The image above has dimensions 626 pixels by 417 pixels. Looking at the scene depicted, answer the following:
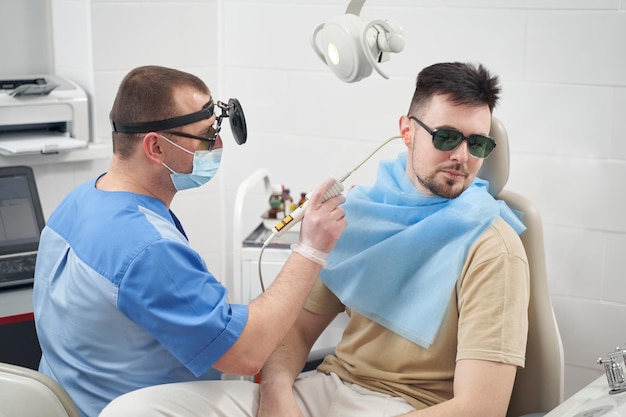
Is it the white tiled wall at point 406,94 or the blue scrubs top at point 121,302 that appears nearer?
the blue scrubs top at point 121,302

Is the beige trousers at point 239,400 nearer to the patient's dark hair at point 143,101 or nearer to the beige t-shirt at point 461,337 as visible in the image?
the beige t-shirt at point 461,337

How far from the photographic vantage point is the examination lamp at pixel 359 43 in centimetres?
193

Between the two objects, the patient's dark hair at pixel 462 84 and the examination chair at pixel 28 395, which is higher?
the patient's dark hair at pixel 462 84

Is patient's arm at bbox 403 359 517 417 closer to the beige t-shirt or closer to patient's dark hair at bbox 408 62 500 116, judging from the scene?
the beige t-shirt

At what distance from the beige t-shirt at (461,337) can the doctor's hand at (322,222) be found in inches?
8.8

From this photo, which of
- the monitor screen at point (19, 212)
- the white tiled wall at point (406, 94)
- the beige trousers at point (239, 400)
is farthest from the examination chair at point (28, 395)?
the white tiled wall at point (406, 94)

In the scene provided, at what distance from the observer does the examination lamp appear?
193cm

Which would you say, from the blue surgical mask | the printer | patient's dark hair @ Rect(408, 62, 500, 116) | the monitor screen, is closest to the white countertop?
patient's dark hair @ Rect(408, 62, 500, 116)

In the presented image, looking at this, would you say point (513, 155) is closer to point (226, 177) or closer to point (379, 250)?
point (379, 250)

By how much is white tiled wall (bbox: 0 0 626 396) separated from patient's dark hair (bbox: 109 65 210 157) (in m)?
1.12

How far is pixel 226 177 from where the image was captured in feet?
10.9

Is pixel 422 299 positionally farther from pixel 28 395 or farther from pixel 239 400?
pixel 28 395

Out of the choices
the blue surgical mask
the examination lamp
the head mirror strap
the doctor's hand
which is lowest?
the doctor's hand

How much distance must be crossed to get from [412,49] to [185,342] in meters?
1.49
